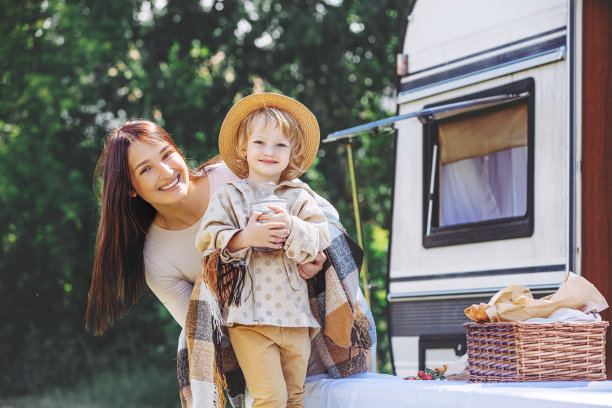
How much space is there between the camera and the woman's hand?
10.1 feet

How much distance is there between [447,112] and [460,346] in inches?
56.7

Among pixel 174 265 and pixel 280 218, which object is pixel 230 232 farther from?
pixel 174 265

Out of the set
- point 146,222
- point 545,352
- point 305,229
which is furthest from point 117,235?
point 545,352

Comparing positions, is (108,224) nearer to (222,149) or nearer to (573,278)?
(222,149)

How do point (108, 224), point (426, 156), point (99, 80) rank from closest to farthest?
point (108, 224), point (426, 156), point (99, 80)

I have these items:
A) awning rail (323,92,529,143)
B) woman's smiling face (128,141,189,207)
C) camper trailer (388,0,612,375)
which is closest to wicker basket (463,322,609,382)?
camper trailer (388,0,612,375)

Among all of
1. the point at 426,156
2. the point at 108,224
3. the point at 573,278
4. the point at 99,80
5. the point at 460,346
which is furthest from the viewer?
the point at 99,80

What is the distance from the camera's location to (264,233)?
288 cm

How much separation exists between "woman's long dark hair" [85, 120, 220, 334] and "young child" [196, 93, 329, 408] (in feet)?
1.90

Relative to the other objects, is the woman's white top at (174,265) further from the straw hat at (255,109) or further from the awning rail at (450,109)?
the awning rail at (450,109)

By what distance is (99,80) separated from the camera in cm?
1229

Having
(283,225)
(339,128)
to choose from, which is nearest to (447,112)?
(283,225)

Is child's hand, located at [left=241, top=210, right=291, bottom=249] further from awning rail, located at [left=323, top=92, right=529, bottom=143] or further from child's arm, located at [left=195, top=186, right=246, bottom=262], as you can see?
awning rail, located at [left=323, top=92, right=529, bottom=143]

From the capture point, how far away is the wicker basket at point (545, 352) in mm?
3031
